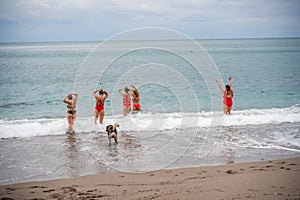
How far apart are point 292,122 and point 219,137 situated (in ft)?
16.1

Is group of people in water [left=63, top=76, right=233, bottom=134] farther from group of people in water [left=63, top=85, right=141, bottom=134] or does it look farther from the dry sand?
the dry sand

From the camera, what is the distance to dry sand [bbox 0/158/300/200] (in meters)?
5.43

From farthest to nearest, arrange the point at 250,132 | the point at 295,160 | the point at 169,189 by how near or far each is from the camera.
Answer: the point at 250,132, the point at 295,160, the point at 169,189

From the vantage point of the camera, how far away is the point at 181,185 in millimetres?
A: 5980

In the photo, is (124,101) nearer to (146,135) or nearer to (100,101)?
(100,101)

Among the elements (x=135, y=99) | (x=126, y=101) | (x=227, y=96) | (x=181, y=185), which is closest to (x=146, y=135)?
(x=126, y=101)

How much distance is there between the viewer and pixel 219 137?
35.5ft

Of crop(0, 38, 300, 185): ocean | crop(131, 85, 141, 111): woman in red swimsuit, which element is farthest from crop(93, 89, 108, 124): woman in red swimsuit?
crop(131, 85, 141, 111): woman in red swimsuit

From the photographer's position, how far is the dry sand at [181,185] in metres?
5.43

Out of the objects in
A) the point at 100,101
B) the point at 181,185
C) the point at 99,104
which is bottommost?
the point at 181,185

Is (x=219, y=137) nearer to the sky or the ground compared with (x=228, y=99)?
nearer to the ground

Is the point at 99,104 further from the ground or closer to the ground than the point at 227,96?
closer to the ground

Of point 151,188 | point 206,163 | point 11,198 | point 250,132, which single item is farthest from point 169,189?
point 250,132

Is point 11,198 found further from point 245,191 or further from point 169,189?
point 245,191
